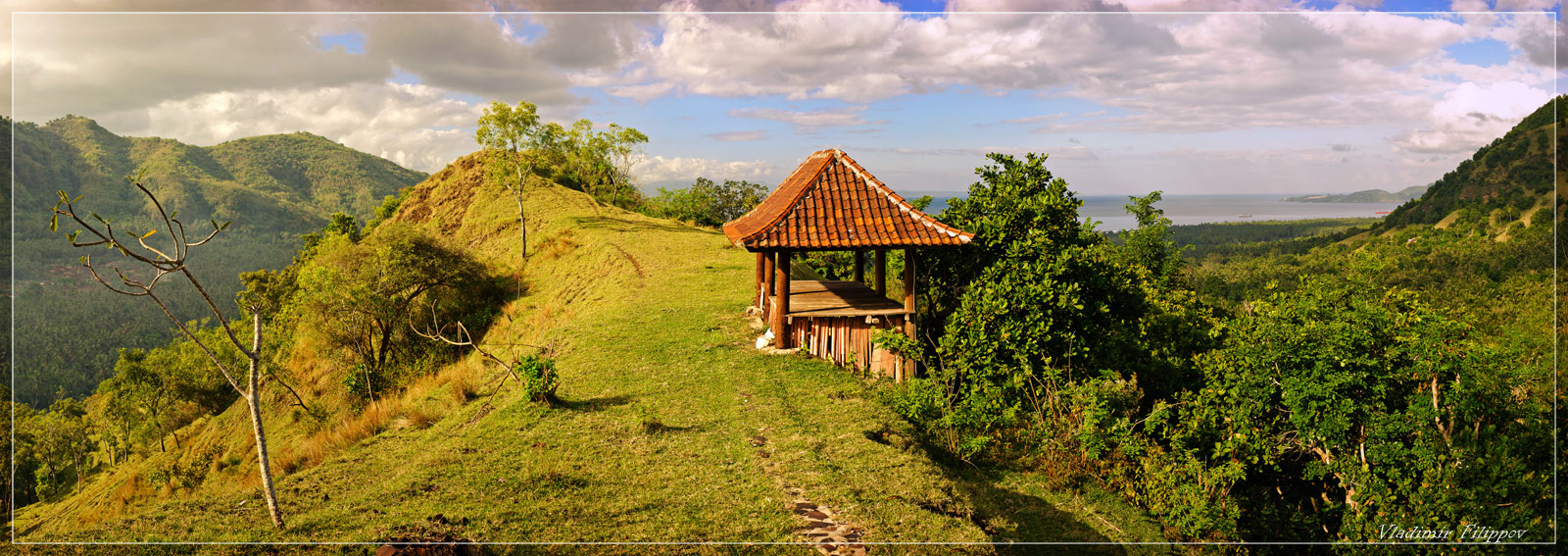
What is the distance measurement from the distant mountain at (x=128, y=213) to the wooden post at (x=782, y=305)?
7213 cm

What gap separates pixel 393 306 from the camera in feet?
68.5

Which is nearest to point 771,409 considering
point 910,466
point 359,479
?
point 910,466

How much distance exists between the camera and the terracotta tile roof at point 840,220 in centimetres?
1214

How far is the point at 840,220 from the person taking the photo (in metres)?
12.9

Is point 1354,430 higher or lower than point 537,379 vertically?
lower

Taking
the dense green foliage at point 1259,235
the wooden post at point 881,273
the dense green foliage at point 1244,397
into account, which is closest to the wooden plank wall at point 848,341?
the dense green foliage at point 1244,397

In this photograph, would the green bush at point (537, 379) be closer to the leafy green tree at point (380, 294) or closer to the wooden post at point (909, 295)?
the wooden post at point (909, 295)

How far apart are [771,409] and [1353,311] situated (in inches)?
378

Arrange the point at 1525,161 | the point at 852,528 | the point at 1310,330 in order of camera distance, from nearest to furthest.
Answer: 1. the point at 852,528
2. the point at 1310,330
3. the point at 1525,161

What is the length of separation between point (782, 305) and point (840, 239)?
1.99 metres

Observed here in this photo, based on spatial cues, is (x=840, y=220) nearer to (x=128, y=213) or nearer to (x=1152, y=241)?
(x=1152, y=241)

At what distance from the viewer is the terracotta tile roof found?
1214cm

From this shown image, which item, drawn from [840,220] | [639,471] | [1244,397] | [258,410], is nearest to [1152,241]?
[1244,397]

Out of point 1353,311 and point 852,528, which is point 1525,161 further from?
point 852,528
